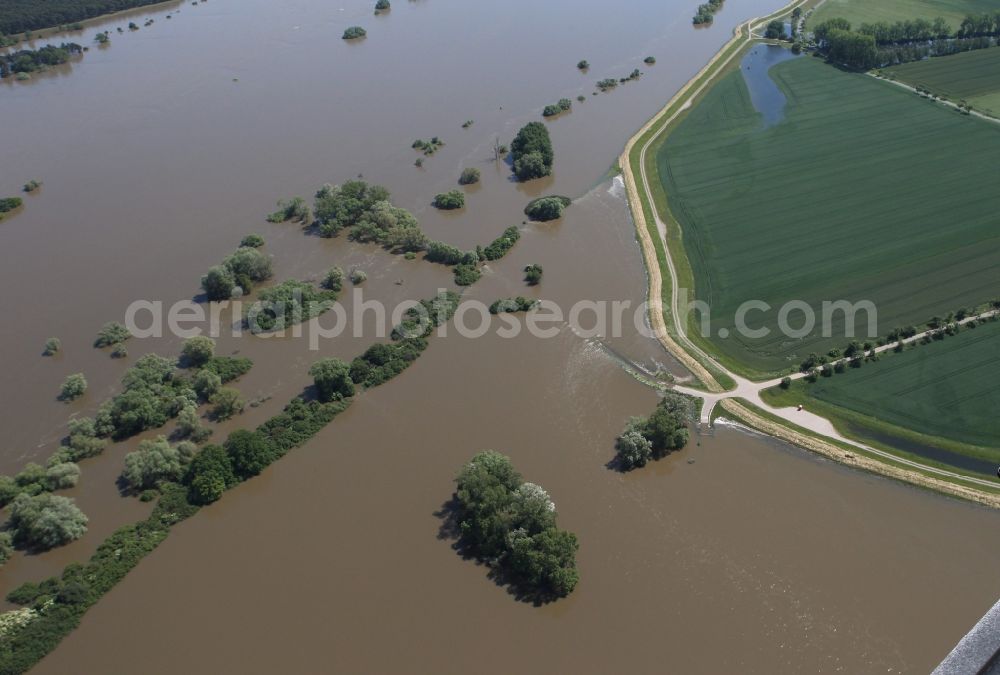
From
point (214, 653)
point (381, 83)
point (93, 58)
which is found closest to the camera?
point (214, 653)

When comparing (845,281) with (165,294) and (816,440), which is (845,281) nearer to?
(816,440)

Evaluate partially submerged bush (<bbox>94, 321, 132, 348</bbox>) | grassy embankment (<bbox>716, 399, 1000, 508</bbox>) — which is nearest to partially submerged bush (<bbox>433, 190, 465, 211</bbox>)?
partially submerged bush (<bbox>94, 321, 132, 348</bbox>)

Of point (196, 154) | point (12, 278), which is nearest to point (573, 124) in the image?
point (196, 154)

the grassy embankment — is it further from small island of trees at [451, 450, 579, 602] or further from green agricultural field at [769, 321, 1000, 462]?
small island of trees at [451, 450, 579, 602]

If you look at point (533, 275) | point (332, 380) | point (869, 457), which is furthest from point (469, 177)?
point (869, 457)

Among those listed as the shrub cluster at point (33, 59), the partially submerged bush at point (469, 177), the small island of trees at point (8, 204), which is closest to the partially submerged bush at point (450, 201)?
the partially submerged bush at point (469, 177)

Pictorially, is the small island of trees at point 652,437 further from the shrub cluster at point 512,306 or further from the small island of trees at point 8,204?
the small island of trees at point 8,204
